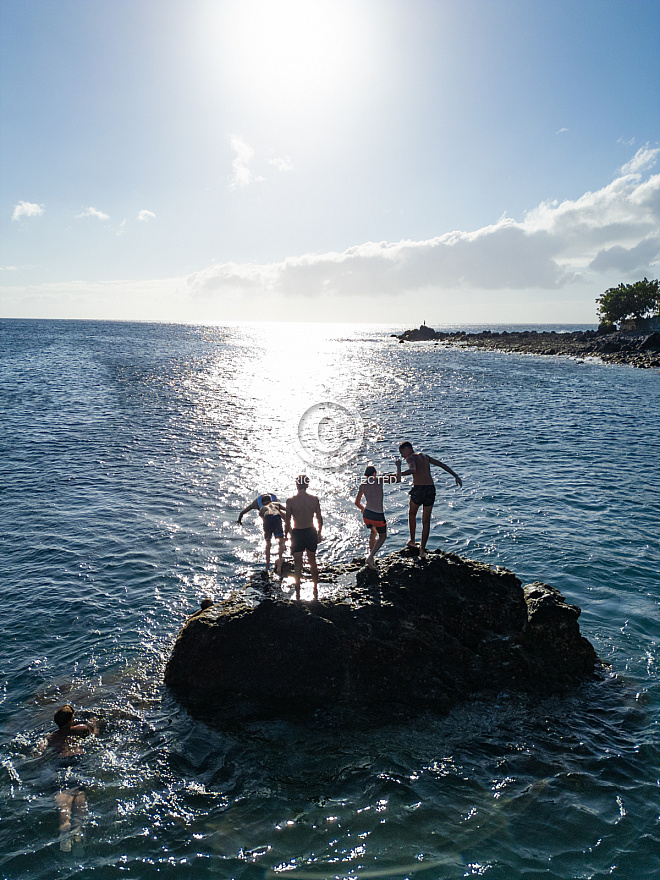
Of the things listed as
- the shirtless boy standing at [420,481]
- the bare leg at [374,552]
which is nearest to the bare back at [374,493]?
the bare leg at [374,552]

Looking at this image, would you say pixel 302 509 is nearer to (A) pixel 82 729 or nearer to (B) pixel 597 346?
(A) pixel 82 729

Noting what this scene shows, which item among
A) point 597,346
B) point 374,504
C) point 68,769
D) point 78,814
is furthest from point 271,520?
point 597,346

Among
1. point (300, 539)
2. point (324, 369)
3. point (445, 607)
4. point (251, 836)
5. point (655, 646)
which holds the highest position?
point (324, 369)

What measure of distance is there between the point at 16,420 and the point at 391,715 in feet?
128

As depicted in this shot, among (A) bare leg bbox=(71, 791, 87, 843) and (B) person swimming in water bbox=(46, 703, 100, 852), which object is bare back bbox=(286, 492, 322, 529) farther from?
(A) bare leg bbox=(71, 791, 87, 843)

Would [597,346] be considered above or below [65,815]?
above

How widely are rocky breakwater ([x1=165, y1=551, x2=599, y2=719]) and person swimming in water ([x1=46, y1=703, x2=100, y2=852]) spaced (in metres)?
1.80

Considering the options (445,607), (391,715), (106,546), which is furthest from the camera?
(106,546)

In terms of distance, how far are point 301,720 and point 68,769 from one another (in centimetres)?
403

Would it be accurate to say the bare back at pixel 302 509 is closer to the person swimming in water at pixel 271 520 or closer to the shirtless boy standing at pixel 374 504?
the shirtless boy standing at pixel 374 504

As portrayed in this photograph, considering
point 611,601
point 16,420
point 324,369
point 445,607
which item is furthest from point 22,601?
point 324,369

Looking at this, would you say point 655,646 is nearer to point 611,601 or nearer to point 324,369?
point 611,601

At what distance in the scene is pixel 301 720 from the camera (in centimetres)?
932

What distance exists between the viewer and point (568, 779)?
26.7 ft
